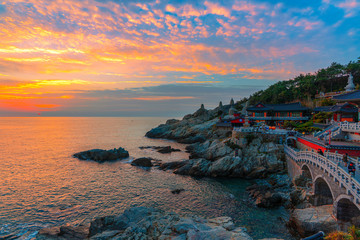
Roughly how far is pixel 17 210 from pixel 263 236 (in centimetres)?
3241

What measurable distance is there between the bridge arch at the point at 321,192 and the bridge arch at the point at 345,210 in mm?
5015

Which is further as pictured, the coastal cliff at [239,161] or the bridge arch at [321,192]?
the coastal cliff at [239,161]

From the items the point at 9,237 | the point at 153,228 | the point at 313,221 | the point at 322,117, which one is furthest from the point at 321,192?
the point at 322,117

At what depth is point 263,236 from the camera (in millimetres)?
19906

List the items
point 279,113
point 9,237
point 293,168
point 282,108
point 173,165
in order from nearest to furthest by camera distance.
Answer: point 9,237, point 293,168, point 173,165, point 282,108, point 279,113

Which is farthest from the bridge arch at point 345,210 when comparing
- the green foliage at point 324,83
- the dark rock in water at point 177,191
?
the green foliage at point 324,83

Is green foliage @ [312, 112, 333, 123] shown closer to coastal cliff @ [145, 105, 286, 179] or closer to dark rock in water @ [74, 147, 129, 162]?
coastal cliff @ [145, 105, 286, 179]

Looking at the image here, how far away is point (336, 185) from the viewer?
17984 mm

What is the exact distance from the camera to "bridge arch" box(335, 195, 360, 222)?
55.8ft

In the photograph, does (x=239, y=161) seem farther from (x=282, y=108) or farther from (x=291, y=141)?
(x=282, y=108)

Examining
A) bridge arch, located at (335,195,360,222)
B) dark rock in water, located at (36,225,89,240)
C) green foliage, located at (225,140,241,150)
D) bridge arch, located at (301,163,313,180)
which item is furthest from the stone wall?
dark rock in water, located at (36,225,89,240)

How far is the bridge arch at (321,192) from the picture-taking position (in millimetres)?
22156

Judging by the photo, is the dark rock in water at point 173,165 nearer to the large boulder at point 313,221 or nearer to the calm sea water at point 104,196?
the calm sea water at point 104,196

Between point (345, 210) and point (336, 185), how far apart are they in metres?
2.18
